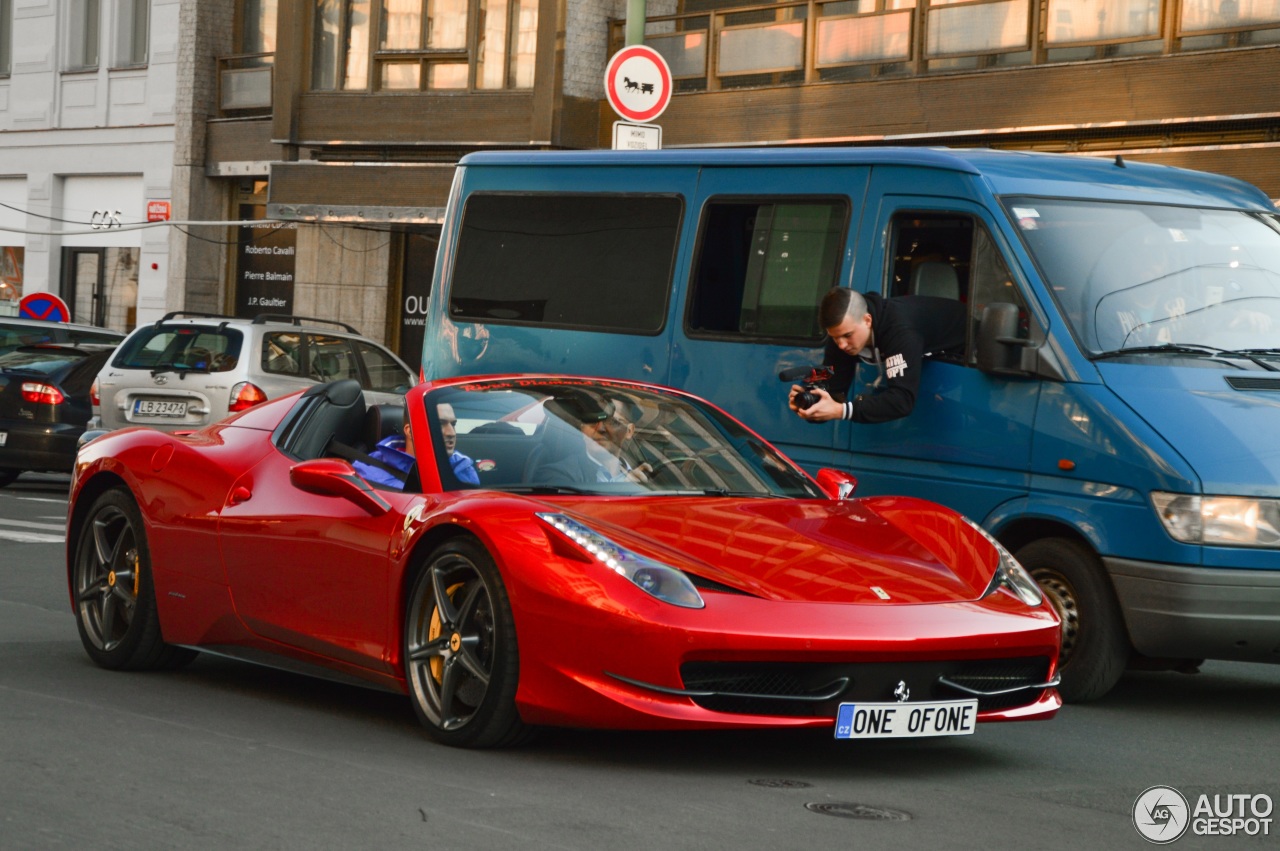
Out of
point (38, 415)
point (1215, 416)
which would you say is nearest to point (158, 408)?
point (38, 415)

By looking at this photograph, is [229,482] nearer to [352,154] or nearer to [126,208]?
[352,154]

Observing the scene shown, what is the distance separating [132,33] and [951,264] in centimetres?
2924

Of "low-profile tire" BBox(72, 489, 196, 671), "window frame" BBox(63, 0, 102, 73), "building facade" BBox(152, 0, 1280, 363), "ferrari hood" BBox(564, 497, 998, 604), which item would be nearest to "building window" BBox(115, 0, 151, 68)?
"window frame" BBox(63, 0, 102, 73)

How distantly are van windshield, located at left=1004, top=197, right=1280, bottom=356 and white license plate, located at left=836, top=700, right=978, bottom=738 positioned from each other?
270cm

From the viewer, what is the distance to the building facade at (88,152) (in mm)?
34375

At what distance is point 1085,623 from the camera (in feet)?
26.6

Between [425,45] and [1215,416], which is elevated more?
[425,45]

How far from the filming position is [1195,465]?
→ 7781 millimetres

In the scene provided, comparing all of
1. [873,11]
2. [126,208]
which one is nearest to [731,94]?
[873,11]

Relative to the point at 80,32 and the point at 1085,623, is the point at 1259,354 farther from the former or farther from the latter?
the point at 80,32

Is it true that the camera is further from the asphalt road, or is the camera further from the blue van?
the asphalt road

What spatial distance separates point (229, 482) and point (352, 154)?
23266 millimetres

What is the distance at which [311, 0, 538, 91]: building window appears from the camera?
2797 cm

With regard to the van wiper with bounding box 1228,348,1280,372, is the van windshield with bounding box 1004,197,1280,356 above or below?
above
